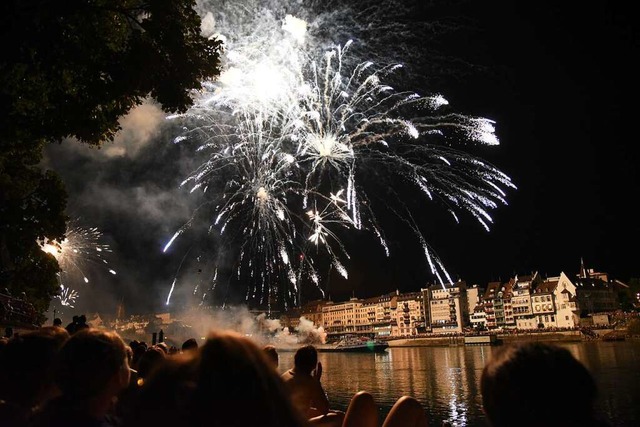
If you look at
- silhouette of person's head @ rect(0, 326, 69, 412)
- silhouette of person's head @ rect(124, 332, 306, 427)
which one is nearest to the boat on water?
silhouette of person's head @ rect(0, 326, 69, 412)

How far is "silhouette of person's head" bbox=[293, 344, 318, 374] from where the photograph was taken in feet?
19.3

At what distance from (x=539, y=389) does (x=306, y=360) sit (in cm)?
416

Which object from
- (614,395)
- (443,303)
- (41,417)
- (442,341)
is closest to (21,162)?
(41,417)

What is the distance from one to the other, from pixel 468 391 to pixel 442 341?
269 ft

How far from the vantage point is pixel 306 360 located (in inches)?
232

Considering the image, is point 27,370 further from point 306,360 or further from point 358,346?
point 358,346

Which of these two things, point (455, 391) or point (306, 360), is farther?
point (455, 391)

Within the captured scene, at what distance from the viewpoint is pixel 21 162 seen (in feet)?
55.9

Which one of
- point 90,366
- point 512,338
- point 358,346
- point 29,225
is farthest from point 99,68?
point 512,338

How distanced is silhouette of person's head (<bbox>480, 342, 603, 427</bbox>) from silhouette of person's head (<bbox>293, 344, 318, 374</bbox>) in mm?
3913

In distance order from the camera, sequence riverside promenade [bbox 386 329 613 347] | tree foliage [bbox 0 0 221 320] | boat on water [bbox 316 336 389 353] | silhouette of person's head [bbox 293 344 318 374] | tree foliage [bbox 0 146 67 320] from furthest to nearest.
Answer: boat on water [bbox 316 336 389 353] < riverside promenade [bbox 386 329 613 347] < tree foliage [bbox 0 146 67 320] < tree foliage [bbox 0 0 221 320] < silhouette of person's head [bbox 293 344 318 374]

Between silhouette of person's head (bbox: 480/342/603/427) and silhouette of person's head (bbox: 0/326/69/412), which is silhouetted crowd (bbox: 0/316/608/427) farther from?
silhouette of person's head (bbox: 0/326/69/412)

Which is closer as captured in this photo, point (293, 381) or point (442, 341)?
point (293, 381)

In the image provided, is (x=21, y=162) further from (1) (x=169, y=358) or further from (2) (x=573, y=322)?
(2) (x=573, y=322)
